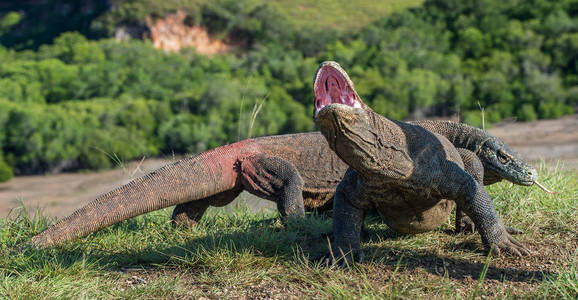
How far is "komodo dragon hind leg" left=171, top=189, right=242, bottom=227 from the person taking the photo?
4.24 m

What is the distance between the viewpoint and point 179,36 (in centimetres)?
4681

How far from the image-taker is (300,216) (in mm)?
3938

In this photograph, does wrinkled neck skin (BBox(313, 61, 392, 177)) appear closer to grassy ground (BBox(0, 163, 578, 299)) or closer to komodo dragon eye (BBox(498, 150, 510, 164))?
grassy ground (BBox(0, 163, 578, 299))

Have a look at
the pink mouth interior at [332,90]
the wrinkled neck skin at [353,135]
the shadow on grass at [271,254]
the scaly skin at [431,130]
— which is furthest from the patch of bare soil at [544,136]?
the pink mouth interior at [332,90]

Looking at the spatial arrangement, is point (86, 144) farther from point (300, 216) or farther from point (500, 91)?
point (300, 216)

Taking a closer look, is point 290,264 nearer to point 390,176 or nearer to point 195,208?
point 390,176

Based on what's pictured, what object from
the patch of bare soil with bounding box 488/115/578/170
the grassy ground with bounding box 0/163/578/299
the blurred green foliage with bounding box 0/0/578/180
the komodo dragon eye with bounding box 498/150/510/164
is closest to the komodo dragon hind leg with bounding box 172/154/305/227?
the grassy ground with bounding box 0/163/578/299

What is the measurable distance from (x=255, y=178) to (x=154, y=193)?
→ 81 centimetres

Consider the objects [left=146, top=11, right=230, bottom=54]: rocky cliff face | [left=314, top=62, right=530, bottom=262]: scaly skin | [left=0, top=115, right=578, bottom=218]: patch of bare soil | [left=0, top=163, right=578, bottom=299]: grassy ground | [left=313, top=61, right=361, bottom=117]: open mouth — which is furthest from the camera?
[left=146, top=11, right=230, bottom=54]: rocky cliff face

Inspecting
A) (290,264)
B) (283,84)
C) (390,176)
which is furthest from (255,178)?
(283,84)

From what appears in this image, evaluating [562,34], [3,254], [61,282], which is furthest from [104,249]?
[562,34]

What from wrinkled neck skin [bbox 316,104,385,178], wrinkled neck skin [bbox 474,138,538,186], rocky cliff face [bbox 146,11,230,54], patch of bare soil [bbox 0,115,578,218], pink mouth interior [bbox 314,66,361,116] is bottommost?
patch of bare soil [bbox 0,115,578,218]

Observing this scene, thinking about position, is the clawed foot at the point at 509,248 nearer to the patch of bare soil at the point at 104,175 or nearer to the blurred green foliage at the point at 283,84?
the patch of bare soil at the point at 104,175

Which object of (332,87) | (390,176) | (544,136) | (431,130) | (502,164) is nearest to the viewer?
(332,87)
